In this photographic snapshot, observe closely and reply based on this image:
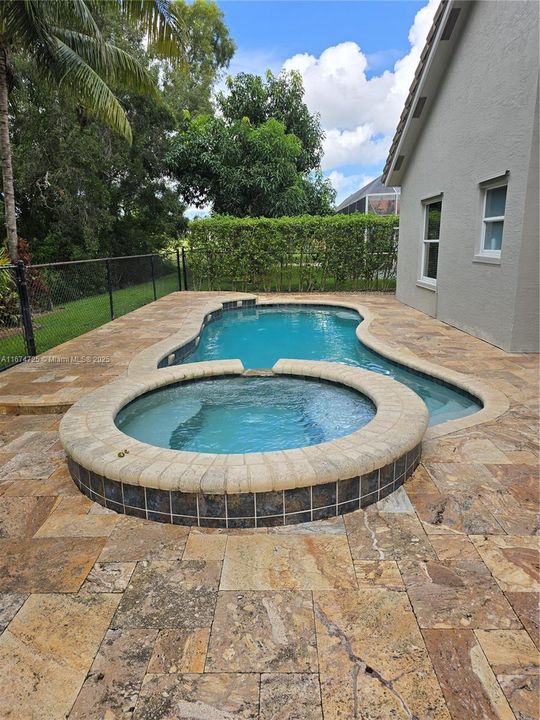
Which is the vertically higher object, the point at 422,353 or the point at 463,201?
the point at 463,201

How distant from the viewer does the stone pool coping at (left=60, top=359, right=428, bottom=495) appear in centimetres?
260

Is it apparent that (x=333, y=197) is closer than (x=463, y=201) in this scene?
No

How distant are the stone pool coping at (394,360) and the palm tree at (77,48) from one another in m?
4.37

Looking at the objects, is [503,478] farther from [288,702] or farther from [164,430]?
[164,430]

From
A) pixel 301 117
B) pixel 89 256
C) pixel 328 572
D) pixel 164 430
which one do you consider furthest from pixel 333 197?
pixel 328 572

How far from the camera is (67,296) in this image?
12.3 metres

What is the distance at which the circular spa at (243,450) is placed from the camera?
2.62m

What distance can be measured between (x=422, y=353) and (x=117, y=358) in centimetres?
431

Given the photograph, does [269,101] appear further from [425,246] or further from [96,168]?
[425,246]

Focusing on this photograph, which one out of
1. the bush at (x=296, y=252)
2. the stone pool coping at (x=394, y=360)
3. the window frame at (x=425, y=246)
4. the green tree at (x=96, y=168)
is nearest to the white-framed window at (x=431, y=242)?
the window frame at (x=425, y=246)

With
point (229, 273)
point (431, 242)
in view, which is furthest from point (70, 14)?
point (431, 242)

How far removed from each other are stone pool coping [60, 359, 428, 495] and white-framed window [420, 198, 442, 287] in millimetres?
6515

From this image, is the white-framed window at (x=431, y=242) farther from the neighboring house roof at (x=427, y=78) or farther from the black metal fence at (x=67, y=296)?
the black metal fence at (x=67, y=296)

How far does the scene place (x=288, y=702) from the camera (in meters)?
1.58
